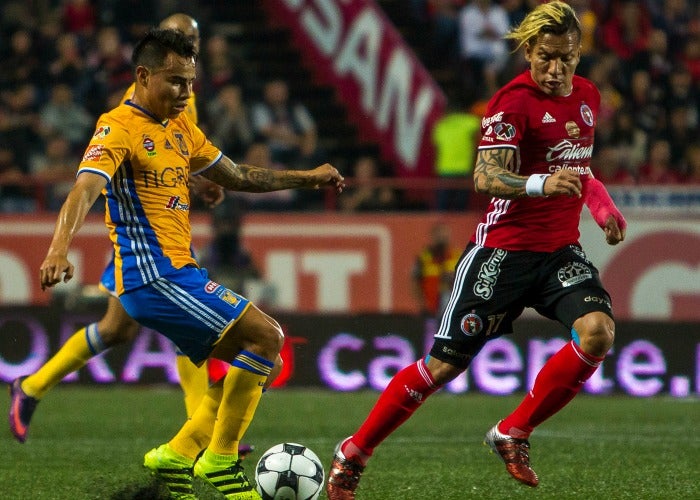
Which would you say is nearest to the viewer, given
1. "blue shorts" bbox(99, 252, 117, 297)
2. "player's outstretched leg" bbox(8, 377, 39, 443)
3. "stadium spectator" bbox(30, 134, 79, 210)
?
"blue shorts" bbox(99, 252, 117, 297)

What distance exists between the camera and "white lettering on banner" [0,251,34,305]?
14.0 m

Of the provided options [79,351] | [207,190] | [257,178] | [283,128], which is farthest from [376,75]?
[257,178]

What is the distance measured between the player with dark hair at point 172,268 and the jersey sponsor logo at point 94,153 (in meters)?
0.09

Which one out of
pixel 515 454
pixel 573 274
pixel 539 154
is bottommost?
pixel 515 454

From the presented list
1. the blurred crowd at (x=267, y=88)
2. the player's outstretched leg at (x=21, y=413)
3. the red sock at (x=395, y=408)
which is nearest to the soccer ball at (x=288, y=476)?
the red sock at (x=395, y=408)

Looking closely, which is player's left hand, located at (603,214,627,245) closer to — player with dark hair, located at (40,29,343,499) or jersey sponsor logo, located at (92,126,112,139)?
player with dark hair, located at (40,29,343,499)

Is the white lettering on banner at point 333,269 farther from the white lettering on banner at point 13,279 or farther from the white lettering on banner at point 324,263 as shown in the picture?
the white lettering on banner at point 13,279

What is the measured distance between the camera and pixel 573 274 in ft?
20.2

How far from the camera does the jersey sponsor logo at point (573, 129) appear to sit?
6207 millimetres

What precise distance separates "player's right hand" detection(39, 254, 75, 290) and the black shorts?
1803mm

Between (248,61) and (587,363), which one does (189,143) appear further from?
(248,61)

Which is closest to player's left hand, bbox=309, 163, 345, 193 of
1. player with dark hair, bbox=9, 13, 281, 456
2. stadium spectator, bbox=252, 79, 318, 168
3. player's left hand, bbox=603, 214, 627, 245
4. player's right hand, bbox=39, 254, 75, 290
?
player's left hand, bbox=603, 214, 627, 245

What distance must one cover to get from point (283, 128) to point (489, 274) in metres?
8.77

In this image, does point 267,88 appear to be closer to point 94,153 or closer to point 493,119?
point 493,119
